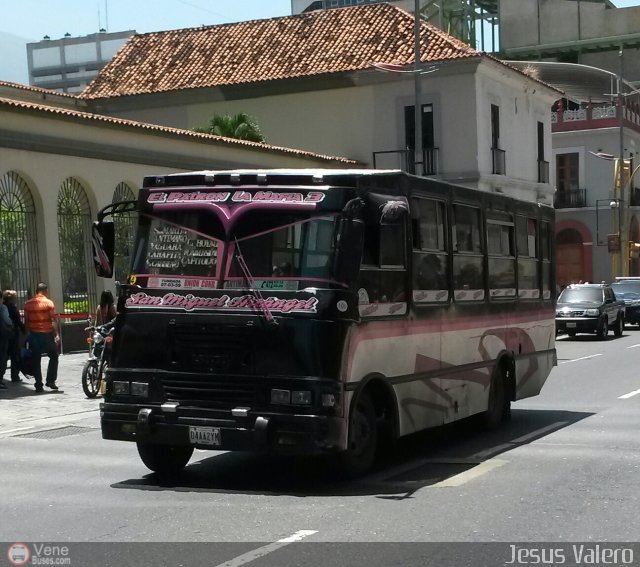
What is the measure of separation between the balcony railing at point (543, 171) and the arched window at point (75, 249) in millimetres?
29188

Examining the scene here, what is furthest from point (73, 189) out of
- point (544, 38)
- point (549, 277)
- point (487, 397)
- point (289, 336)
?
point (544, 38)

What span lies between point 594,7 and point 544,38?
346cm

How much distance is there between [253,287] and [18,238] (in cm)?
1443

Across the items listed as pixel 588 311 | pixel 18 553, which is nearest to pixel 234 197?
pixel 18 553

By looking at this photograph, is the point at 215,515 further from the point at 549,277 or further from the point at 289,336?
the point at 549,277

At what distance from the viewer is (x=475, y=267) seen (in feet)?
42.5

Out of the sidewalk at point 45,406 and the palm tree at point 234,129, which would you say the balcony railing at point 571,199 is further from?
the sidewalk at point 45,406

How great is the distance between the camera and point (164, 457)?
1073cm

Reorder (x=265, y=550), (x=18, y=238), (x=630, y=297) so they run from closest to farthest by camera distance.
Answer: (x=265, y=550), (x=18, y=238), (x=630, y=297)

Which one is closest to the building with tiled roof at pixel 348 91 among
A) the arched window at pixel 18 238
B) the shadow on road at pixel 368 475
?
the arched window at pixel 18 238

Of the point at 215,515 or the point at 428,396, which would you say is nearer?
the point at 215,515

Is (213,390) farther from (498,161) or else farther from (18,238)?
(498,161)

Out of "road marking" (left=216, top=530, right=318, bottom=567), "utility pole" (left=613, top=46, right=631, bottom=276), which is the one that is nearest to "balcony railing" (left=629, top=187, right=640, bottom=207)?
"utility pole" (left=613, top=46, right=631, bottom=276)

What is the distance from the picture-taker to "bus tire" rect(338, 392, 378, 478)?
1002cm
